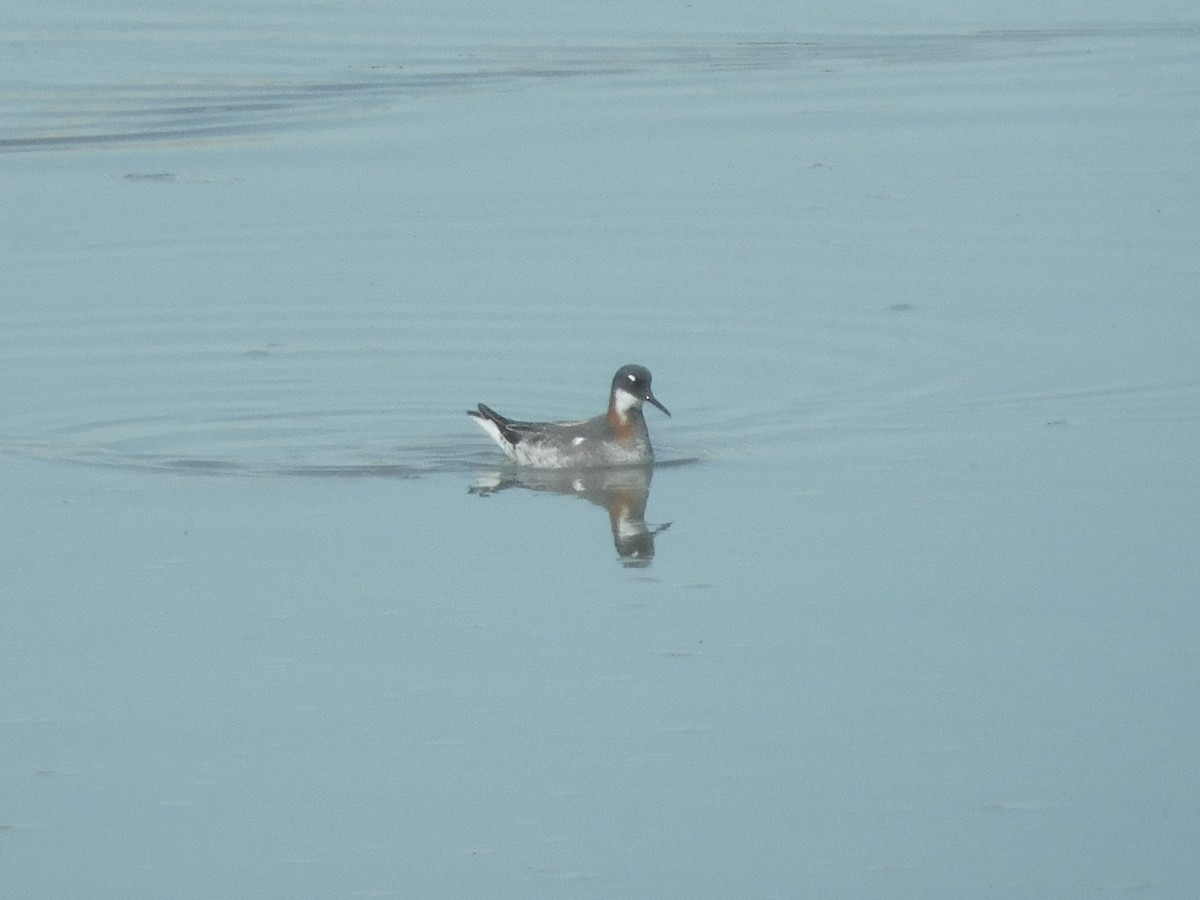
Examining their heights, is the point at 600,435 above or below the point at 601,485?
above

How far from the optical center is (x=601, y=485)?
1345cm

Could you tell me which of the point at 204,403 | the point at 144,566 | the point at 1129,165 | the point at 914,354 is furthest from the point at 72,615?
the point at 1129,165

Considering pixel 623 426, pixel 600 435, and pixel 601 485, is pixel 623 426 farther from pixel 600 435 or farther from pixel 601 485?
pixel 601 485

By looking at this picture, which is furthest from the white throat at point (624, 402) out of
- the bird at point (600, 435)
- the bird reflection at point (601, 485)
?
the bird reflection at point (601, 485)

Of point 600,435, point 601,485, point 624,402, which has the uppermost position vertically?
point 624,402

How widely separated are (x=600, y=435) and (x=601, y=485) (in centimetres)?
28

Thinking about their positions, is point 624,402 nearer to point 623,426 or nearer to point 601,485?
point 623,426

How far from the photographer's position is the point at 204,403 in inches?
565

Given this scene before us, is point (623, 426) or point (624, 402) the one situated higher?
point (624, 402)

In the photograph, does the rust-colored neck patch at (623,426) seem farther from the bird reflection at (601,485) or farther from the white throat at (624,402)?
the bird reflection at (601,485)

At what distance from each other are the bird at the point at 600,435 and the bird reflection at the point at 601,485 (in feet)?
0.21

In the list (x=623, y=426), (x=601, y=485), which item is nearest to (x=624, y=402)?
(x=623, y=426)

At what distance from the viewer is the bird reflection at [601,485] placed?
12.6 metres

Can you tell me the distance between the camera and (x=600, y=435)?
532 inches
